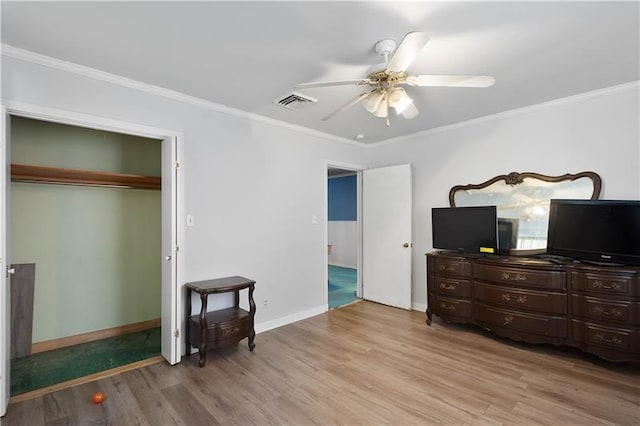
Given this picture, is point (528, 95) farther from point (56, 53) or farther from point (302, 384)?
point (56, 53)

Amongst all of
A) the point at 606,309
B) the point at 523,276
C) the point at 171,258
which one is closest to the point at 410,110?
the point at 523,276

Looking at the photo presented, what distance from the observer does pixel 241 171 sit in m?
3.48

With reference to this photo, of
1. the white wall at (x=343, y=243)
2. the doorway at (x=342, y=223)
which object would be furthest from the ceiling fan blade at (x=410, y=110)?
the white wall at (x=343, y=243)

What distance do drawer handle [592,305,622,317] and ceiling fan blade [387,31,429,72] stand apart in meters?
2.64

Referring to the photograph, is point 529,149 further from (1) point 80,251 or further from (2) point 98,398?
(1) point 80,251

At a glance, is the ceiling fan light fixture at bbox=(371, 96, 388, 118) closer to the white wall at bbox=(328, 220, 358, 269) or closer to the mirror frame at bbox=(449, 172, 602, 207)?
the mirror frame at bbox=(449, 172, 602, 207)

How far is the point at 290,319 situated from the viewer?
3895mm

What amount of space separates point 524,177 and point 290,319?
321cm

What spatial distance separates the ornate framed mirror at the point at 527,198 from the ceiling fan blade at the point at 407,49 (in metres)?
2.33

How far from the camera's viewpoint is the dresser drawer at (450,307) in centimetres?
343

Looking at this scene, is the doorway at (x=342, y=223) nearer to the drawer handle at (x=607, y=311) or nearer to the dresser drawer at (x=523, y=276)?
the dresser drawer at (x=523, y=276)

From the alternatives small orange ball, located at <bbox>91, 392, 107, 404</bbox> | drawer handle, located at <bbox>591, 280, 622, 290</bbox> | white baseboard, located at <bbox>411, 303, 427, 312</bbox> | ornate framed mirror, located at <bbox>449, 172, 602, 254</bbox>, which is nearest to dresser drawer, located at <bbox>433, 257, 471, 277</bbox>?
ornate framed mirror, located at <bbox>449, 172, 602, 254</bbox>

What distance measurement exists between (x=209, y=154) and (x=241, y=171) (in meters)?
0.40

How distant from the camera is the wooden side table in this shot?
2.76 metres
